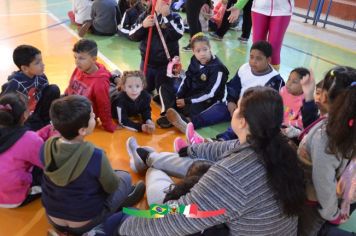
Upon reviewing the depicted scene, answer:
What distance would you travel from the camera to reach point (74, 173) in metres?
1.65

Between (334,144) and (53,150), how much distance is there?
1.25m

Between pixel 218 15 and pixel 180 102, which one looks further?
pixel 218 15

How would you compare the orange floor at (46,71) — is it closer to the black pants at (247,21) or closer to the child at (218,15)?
the child at (218,15)

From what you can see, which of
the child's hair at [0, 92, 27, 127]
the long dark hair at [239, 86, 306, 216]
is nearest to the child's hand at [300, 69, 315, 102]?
the long dark hair at [239, 86, 306, 216]

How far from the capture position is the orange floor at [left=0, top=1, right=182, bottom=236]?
2052 mm

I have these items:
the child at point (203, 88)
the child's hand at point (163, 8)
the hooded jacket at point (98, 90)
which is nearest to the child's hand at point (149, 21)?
the child's hand at point (163, 8)

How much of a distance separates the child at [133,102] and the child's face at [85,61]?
11.4 inches

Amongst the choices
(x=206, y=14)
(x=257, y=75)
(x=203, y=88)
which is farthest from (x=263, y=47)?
(x=206, y=14)

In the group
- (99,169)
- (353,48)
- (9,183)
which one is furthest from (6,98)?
(353,48)

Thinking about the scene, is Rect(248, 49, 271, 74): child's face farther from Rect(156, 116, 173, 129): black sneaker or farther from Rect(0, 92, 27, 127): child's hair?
Rect(0, 92, 27, 127): child's hair

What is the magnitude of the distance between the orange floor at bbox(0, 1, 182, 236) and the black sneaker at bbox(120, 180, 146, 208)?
5 cm

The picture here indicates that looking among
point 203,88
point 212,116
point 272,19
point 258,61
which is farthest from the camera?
point 272,19

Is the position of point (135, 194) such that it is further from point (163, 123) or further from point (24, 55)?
point (24, 55)

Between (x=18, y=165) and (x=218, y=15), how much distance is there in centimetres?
463
